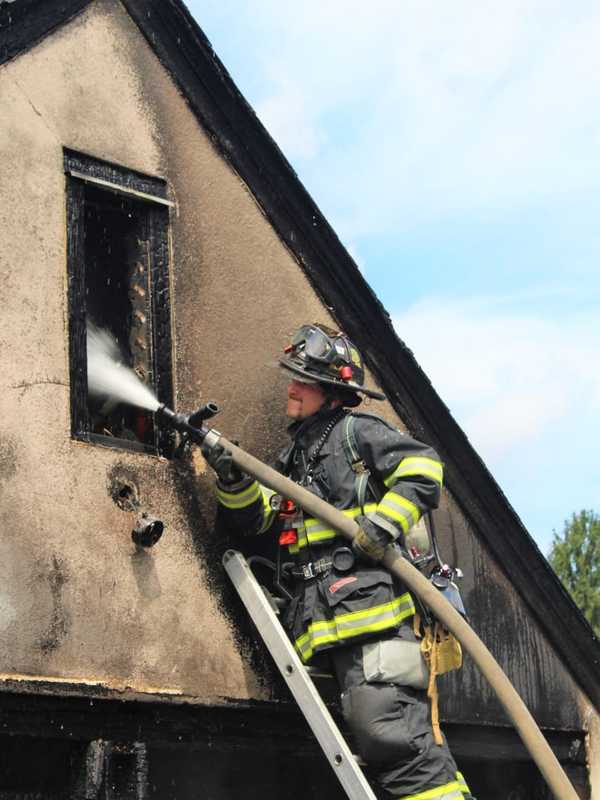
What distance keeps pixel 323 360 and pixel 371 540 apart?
1022 mm

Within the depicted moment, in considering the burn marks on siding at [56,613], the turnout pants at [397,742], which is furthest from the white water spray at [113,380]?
the turnout pants at [397,742]

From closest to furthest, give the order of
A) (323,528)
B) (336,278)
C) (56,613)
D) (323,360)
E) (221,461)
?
(56,613), (221,461), (323,528), (323,360), (336,278)

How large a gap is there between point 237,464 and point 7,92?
1.96 meters

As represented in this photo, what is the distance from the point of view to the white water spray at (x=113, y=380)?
6.59 metres

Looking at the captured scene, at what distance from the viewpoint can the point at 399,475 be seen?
6355 mm

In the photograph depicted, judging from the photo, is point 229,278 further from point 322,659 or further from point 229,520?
point 322,659

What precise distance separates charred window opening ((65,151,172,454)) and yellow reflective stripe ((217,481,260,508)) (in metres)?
0.37

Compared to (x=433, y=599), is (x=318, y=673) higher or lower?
lower

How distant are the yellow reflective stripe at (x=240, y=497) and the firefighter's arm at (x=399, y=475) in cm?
Answer: 54

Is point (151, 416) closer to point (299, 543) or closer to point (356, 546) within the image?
point (299, 543)

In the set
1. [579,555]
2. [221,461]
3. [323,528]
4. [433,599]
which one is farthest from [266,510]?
[579,555]

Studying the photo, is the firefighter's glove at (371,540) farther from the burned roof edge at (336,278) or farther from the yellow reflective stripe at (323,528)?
the burned roof edge at (336,278)

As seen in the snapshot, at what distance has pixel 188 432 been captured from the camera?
6398 mm

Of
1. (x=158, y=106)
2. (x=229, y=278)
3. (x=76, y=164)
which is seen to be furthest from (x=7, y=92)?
(x=229, y=278)
